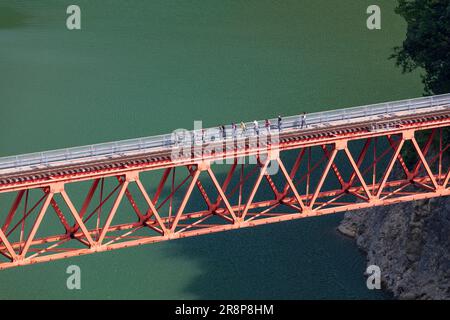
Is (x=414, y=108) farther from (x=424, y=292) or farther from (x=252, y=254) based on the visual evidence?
(x=252, y=254)

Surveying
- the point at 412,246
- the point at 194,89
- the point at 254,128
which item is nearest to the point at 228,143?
the point at 254,128

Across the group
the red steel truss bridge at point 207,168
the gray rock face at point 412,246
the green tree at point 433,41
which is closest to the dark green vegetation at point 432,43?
the green tree at point 433,41

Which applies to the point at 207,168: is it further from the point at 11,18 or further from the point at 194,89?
the point at 11,18

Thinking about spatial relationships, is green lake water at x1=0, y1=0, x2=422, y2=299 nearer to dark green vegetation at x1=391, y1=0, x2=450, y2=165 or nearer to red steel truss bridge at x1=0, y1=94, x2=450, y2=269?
dark green vegetation at x1=391, y1=0, x2=450, y2=165

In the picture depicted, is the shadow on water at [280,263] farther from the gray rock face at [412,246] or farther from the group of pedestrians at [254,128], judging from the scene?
the group of pedestrians at [254,128]

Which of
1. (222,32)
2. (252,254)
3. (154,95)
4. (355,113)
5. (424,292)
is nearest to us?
(355,113)

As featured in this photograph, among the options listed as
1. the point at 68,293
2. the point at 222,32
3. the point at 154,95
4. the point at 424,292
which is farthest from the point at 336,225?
the point at 222,32

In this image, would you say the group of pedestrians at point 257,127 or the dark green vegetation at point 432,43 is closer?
the group of pedestrians at point 257,127
